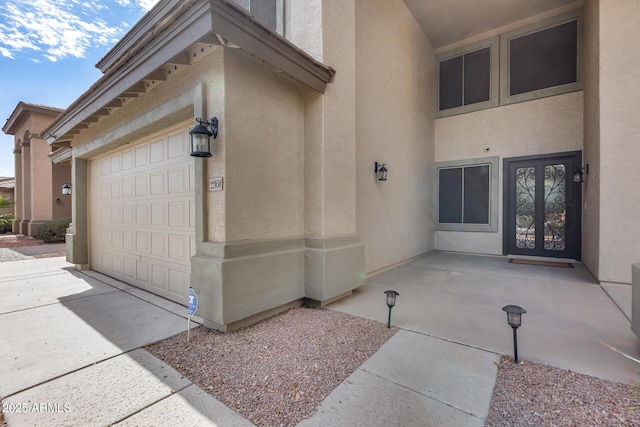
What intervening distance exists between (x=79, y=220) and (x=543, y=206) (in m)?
11.1

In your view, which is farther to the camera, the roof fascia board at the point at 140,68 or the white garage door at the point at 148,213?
the white garage door at the point at 148,213

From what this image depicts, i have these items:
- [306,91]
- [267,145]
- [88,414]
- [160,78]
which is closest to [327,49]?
[306,91]

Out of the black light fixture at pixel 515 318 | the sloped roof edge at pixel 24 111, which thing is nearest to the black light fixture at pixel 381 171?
the black light fixture at pixel 515 318

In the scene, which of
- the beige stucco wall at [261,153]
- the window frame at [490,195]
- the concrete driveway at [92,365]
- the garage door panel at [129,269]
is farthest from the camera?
the window frame at [490,195]

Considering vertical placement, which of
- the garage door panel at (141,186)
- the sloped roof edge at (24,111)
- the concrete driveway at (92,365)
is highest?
the sloped roof edge at (24,111)

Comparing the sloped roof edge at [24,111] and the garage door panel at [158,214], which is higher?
the sloped roof edge at [24,111]

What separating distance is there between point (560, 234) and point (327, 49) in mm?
7008

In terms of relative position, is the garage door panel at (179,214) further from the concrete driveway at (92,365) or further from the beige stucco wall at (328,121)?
the beige stucco wall at (328,121)

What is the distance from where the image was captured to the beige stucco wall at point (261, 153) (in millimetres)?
3088

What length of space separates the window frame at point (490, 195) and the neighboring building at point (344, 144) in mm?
46

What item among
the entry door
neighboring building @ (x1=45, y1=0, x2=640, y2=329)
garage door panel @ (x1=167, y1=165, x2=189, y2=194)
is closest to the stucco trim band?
neighboring building @ (x1=45, y1=0, x2=640, y2=329)

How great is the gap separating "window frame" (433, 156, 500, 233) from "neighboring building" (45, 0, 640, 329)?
5cm

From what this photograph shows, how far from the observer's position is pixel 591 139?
5492 mm

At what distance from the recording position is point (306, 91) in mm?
3975
